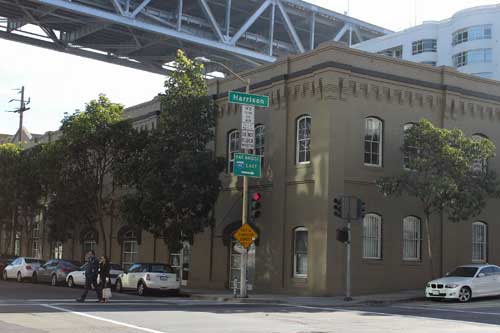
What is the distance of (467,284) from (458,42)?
218 feet

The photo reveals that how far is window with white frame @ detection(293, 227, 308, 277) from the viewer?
90.4 ft

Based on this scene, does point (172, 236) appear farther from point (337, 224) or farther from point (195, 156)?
point (337, 224)

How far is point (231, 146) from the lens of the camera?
107 feet

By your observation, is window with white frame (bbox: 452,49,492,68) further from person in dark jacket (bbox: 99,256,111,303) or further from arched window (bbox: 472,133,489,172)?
person in dark jacket (bbox: 99,256,111,303)

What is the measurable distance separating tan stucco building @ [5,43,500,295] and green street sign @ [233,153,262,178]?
3.09m

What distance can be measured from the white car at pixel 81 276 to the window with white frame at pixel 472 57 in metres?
63.0

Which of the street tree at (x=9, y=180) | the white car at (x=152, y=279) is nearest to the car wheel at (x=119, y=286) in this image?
the white car at (x=152, y=279)

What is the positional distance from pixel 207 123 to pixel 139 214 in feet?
16.4

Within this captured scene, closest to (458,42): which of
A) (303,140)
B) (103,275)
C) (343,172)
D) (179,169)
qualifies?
(303,140)

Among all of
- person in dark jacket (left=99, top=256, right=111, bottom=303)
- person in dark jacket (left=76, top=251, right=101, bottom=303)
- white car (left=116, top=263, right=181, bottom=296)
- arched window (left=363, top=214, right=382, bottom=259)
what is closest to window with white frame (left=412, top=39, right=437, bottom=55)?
arched window (left=363, top=214, right=382, bottom=259)

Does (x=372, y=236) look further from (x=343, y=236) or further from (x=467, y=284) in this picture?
(x=467, y=284)

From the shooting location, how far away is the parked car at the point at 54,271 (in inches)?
1335

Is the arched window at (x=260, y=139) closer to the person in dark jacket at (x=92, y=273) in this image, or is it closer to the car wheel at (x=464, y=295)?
the person in dark jacket at (x=92, y=273)

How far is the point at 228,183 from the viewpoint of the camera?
105 feet
